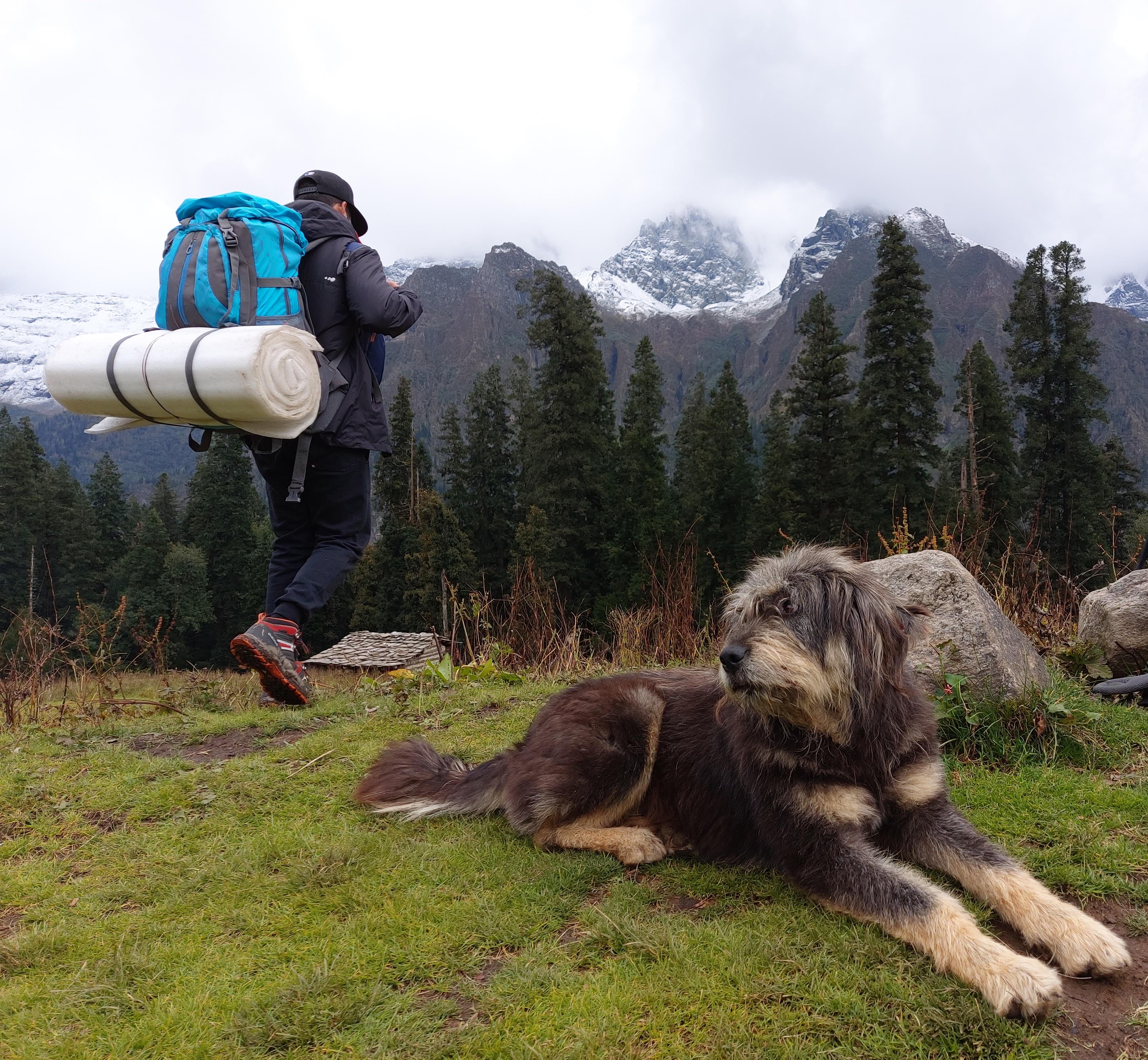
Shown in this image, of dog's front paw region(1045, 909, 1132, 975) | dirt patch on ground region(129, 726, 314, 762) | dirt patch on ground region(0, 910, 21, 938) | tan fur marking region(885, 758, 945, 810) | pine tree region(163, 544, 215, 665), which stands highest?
tan fur marking region(885, 758, 945, 810)

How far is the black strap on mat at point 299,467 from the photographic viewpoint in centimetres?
545

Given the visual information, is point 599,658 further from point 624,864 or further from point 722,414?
point 722,414

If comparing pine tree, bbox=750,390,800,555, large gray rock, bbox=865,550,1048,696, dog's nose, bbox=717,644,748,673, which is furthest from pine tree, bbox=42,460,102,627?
dog's nose, bbox=717,644,748,673

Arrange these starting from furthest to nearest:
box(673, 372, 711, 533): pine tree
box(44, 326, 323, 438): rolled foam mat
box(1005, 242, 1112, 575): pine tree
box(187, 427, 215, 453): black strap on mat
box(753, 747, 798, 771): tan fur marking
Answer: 1. box(673, 372, 711, 533): pine tree
2. box(1005, 242, 1112, 575): pine tree
3. box(187, 427, 215, 453): black strap on mat
4. box(44, 326, 323, 438): rolled foam mat
5. box(753, 747, 798, 771): tan fur marking

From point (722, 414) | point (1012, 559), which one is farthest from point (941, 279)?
point (1012, 559)

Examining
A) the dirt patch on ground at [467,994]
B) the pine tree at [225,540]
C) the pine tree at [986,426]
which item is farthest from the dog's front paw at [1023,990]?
the pine tree at [225,540]

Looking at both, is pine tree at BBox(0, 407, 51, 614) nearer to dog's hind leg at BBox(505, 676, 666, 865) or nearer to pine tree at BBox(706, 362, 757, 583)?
pine tree at BBox(706, 362, 757, 583)

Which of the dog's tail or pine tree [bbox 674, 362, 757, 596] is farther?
pine tree [bbox 674, 362, 757, 596]

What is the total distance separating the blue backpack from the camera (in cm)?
493

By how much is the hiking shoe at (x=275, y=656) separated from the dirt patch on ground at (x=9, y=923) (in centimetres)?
223

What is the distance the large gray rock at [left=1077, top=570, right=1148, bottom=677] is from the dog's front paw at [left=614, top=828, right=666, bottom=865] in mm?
4804

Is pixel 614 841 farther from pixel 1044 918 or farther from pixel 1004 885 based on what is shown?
pixel 1044 918

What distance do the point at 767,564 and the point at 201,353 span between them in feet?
12.1

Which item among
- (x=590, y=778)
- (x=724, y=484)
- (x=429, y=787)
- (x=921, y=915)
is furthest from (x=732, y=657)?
(x=724, y=484)
